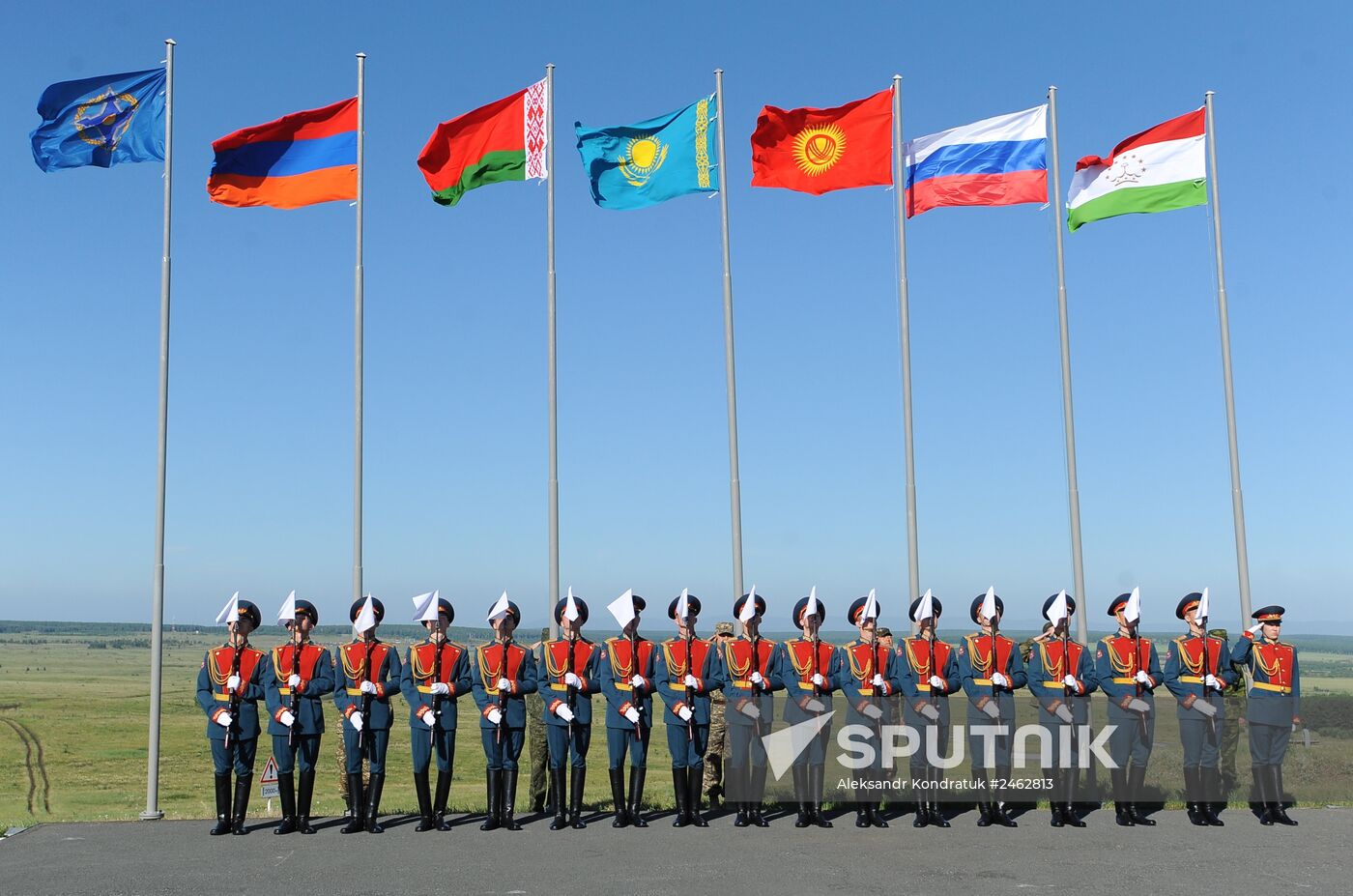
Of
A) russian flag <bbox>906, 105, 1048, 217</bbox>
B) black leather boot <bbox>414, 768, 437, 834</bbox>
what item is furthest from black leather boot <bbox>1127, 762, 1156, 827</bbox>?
russian flag <bbox>906, 105, 1048, 217</bbox>

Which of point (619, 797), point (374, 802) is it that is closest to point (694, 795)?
point (619, 797)

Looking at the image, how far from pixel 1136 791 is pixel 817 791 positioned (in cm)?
312

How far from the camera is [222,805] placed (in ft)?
33.0

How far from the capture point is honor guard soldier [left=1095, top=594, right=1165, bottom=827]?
10.6 m

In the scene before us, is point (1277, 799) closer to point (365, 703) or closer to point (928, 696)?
point (928, 696)

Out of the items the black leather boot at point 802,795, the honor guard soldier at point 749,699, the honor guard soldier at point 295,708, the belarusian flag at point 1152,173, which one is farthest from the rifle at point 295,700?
the belarusian flag at point 1152,173

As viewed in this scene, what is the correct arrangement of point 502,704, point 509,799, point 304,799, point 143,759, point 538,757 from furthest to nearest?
point 143,759 < point 538,757 < point 509,799 < point 502,704 < point 304,799

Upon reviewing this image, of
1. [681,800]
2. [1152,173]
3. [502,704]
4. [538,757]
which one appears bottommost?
[681,800]

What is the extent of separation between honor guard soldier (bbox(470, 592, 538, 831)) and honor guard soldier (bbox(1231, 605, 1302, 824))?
6894 mm

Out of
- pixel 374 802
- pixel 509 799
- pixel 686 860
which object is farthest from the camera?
pixel 509 799

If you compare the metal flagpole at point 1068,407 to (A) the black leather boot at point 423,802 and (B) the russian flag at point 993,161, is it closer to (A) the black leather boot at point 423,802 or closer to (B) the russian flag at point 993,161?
(B) the russian flag at point 993,161

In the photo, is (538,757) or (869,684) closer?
(869,684)

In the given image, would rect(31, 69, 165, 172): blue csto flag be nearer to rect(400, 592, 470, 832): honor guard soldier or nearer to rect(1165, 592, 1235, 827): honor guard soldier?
rect(400, 592, 470, 832): honor guard soldier

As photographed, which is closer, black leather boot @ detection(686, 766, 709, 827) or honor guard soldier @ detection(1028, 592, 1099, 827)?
black leather boot @ detection(686, 766, 709, 827)
